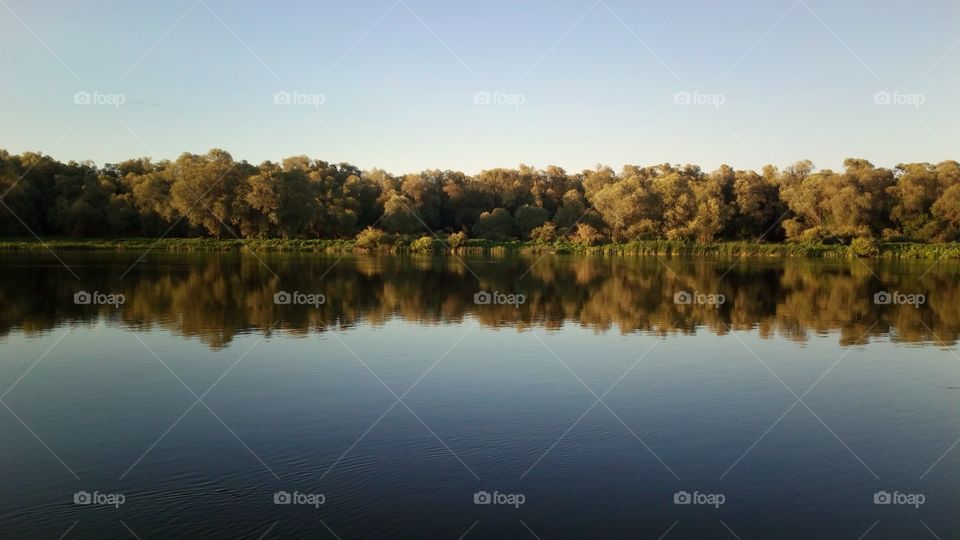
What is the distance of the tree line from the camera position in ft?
238

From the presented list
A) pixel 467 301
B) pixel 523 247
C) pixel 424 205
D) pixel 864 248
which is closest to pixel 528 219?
pixel 523 247

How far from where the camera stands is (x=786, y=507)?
8.15m

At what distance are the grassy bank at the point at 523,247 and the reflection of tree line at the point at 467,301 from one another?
27.2 metres

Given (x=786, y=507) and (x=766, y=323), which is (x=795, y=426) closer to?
(x=786, y=507)

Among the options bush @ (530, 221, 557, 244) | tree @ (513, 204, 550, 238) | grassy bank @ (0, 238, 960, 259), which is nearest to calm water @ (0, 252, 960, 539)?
grassy bank @ (0, 238, 960, 259)

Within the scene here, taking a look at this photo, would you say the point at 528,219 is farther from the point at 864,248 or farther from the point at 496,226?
the point at 864,248

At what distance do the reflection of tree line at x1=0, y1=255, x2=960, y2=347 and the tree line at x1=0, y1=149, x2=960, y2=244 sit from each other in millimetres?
32471

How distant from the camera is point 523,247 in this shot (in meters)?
75.6

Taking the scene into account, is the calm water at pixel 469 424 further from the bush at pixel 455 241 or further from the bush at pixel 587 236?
the bush at pixel 587 236

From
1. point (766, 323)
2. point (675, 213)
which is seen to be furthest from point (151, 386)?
point (675, 213)

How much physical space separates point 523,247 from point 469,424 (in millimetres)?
65106

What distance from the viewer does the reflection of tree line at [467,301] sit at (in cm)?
2091

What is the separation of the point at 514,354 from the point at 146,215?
65.9 metres

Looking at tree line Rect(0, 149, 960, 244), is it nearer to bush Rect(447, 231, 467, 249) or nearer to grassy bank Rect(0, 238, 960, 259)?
grassy bank Rect(0, 238, 960, 259)
